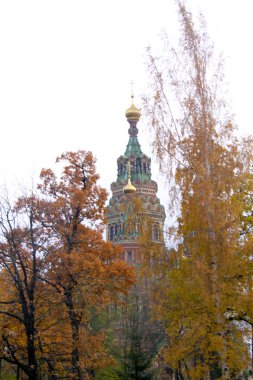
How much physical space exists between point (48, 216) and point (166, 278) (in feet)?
12.5

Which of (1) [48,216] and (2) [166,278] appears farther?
(1) [48,216]

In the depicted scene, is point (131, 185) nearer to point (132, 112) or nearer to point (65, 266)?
point (132, 112)

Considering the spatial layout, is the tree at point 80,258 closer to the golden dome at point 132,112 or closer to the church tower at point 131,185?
the church tower at point 131,185

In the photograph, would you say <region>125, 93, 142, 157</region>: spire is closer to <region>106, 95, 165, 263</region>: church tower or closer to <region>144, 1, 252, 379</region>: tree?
<region>106, 95, 165, 263</region>: church tower

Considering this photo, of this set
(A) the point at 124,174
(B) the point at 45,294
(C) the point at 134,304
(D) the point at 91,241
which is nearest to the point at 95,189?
(D) the point at 91,241

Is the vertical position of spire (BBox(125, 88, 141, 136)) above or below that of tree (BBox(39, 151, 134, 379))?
above

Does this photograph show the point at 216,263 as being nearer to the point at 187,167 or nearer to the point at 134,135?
the point at 187,167

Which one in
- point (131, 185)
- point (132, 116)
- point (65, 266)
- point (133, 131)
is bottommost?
point (65, 266)

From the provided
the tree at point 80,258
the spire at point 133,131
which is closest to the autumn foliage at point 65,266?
the tree at point 80,258

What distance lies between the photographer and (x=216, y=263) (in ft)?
35.4

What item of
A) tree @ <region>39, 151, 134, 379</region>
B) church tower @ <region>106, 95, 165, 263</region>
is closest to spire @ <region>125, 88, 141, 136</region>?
church tower @ <region>106, 95, 165, 263</region>

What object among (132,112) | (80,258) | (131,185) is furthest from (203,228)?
(132,112)

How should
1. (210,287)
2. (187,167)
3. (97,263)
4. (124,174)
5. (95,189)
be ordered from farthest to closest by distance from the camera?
(124,174)
(95,189)
(97,263)
(187,167)
(210,287)

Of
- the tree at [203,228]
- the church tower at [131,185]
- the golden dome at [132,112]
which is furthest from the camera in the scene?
the golden dome at [132,112]
